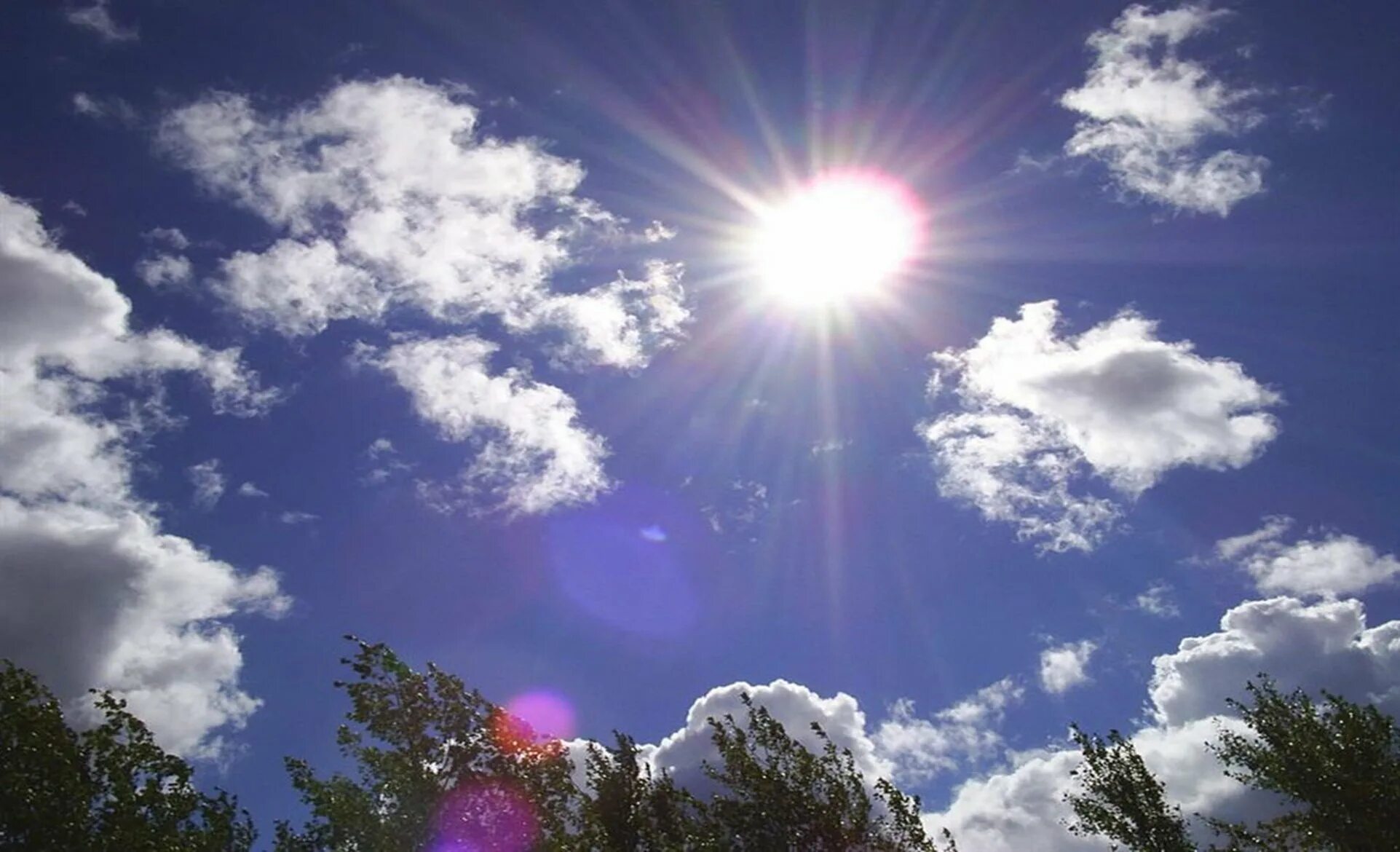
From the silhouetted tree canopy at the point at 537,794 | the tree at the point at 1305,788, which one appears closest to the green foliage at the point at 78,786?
the silhouetted tree canopy at the point at 537,794

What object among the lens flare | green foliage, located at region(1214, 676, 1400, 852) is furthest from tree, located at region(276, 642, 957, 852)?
green foliage, located at region(1214, 676, 1400, 852)

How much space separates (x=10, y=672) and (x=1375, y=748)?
44.3m

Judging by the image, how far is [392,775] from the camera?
84.0 feet

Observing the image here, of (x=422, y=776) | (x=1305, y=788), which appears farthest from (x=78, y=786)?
(x=1305, y=788)

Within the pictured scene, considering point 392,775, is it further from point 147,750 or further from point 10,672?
point 10,672

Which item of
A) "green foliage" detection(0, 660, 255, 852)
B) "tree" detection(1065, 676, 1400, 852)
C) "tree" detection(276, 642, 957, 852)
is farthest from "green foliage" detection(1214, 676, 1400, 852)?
"green foliage" detection(0, 660, 255, 852)

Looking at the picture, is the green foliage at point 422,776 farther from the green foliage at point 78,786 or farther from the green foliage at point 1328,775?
the green foliage at point 1328,775

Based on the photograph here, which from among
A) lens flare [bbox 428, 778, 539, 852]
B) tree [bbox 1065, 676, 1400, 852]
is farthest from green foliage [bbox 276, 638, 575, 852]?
tree [bbox 1065, 676, 1400, 852]

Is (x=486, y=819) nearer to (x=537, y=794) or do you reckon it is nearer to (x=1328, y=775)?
(x=537, y=794)

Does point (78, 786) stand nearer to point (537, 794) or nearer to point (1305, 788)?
point (537, 794)

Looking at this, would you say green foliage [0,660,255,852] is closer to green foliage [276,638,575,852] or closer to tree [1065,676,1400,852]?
green foliage [276,638,575,852]

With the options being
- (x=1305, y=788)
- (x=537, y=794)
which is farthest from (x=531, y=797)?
(x=1305, y=788)

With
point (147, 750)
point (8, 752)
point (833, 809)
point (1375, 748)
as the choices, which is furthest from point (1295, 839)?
point (8, 752)

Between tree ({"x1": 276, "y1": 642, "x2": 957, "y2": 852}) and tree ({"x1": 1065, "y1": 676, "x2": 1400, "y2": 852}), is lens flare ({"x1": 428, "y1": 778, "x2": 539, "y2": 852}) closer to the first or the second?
tree ({"x1": 276, "y1": 642, "x2": 957, "y2": 852})
